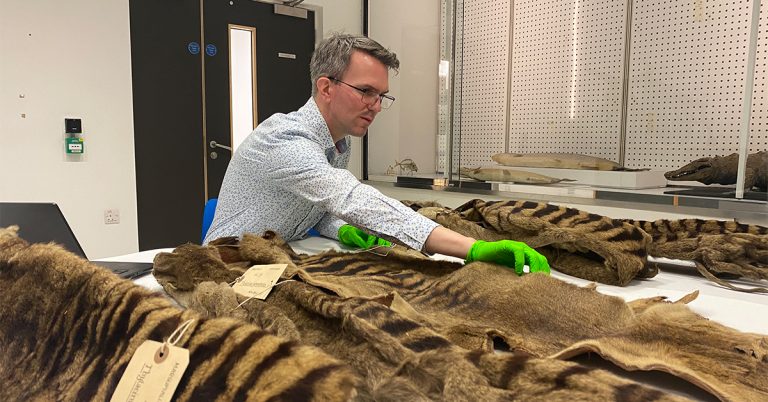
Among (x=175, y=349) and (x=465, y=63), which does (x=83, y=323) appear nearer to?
(x=175, y=349)

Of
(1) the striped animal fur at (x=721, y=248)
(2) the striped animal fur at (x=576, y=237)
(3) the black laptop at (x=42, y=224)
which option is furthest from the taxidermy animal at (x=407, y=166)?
(3) the black laptop at (x=42, y=224)

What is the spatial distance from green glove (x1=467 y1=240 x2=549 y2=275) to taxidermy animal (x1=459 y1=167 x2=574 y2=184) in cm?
189

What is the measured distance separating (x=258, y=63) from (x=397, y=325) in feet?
13.4

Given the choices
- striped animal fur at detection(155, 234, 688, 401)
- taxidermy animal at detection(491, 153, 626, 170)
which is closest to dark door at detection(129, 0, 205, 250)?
taxidermy animal at detection(491, 153, 626, 170)

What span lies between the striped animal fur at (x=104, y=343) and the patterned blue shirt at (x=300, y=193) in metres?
0.74

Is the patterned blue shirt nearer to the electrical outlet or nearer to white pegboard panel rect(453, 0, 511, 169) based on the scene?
white pegboard panel rect(453, 0, 511, 169)

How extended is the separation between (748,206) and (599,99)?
4.83 feet

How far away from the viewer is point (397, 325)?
0.66 meters

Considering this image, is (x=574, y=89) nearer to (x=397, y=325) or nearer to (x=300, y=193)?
(x=300, y=193)

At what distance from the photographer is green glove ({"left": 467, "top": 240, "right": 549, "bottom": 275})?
1129mm

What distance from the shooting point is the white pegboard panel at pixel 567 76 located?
10.8 feet

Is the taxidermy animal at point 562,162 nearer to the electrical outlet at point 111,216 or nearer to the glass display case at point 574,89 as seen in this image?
the glass display case at point 574,89

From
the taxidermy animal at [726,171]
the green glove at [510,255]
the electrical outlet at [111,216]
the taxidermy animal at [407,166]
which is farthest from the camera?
the taxidermy animal at [407,166]

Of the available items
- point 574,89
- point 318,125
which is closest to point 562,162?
point 574,89
